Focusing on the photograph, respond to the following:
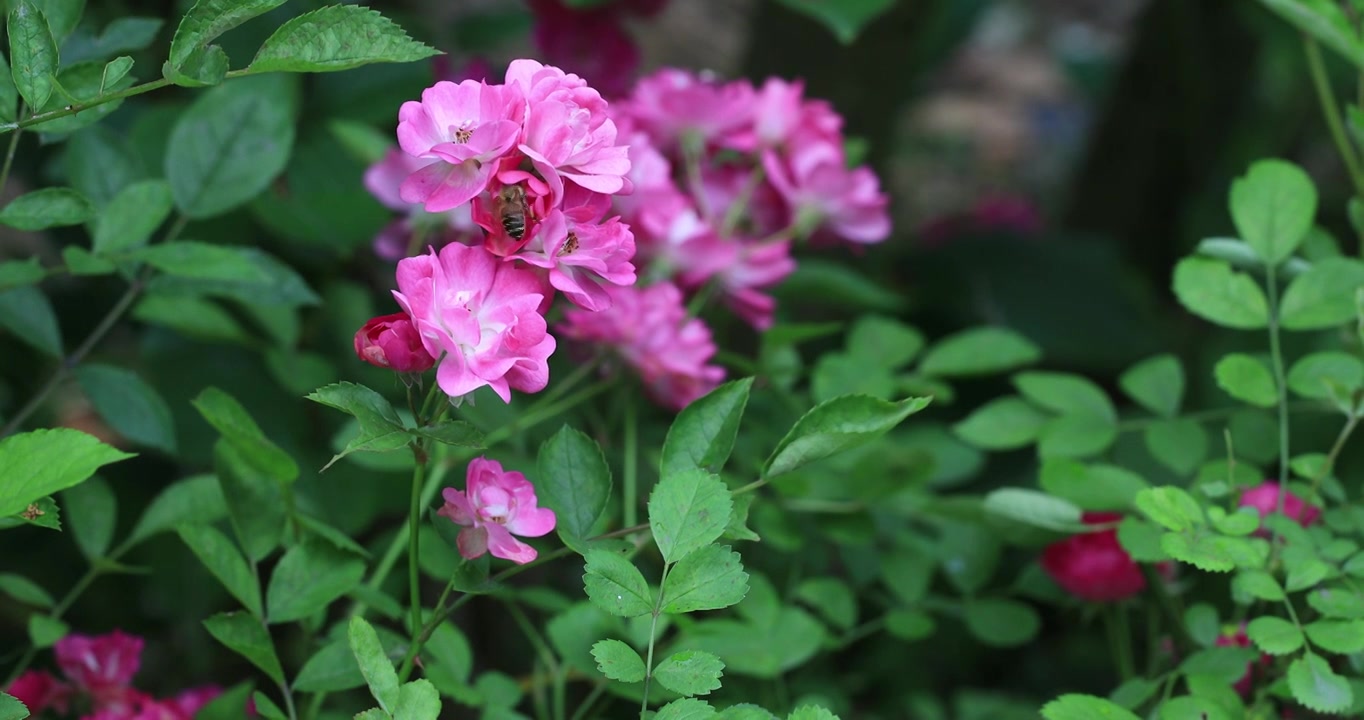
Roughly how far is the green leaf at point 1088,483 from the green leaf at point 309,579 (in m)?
0.42

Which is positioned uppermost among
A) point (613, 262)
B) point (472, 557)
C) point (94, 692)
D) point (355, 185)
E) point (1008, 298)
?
point (613, 262)

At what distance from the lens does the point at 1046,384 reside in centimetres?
89

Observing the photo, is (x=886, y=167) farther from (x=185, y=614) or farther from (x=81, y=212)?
(x=81, y=212)

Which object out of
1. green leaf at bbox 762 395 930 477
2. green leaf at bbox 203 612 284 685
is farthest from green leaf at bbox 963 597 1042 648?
green leaf at bbox 203 612 284 685

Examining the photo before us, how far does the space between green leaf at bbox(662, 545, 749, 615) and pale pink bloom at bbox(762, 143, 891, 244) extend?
0.45 metres

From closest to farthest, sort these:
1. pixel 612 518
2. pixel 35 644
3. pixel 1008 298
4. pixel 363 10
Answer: pixel 363 10 < pixel 35 644 < pixel 612 518 < pixel 1008 298

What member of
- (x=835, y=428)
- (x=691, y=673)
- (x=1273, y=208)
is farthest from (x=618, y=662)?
(x=1273, y=208)

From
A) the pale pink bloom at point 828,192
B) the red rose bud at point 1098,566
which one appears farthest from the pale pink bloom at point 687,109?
the red rose bud at point 1098,566

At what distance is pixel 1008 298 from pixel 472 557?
1383 mm

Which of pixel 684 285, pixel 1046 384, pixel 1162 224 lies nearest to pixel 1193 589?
pixel 1046 384

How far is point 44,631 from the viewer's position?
670 millimetres

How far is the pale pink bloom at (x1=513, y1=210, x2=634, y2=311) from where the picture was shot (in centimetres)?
51

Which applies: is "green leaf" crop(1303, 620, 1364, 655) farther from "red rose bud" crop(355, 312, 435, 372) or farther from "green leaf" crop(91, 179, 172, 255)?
"green leaf" crop(91, 179, 172, 255)

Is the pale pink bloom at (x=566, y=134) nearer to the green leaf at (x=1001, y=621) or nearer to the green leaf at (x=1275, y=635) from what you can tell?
the green leaf at (x=1275, y=635)
